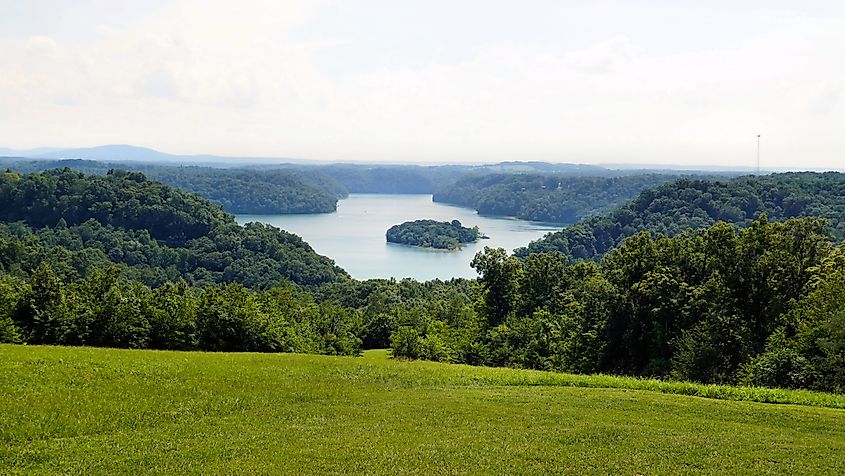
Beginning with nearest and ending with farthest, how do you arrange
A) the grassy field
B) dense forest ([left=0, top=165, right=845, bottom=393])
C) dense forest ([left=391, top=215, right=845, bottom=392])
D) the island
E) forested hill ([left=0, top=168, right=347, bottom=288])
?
the grassy field
dense forest ([left=391, top=215, right=845, bottom=392])
dense forest ([left=0, top=165, right=845, bottom=393])
forested hill ([left=0, top=168, right=347, bottom=288])
the island

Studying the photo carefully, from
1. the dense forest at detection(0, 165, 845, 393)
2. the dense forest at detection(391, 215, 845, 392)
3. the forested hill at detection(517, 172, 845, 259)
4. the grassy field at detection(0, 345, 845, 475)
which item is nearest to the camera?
the grassy field at detection(0, 345, 845, 475)

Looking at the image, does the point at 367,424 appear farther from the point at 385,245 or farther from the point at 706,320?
the point at 385,245

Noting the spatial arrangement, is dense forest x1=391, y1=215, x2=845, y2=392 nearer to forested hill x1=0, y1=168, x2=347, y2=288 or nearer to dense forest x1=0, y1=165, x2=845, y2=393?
dense forest x1=0, y1=165, x2=845, y2=393

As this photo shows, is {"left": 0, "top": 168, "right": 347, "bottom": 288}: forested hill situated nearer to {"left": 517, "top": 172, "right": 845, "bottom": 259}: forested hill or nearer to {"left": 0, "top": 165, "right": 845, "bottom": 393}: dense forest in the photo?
{"left": 0, "top": 165, "right": 845, "bottom": 393}: dense forest

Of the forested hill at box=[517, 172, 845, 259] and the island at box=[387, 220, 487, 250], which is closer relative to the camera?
the forested hill at box=[517, 172, 845, 259]

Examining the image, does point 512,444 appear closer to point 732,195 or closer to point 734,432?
point 734,432

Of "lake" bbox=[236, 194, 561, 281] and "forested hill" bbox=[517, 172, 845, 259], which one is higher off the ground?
"forested hill" bbox=[517, 172, 845, 259]

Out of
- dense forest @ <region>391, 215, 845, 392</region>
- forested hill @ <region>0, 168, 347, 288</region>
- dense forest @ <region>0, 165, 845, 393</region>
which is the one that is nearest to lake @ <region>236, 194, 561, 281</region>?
forested hill @ <region>0, 168, 347, 288</region>

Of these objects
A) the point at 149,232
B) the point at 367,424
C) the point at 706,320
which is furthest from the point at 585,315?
the point at 149,232
